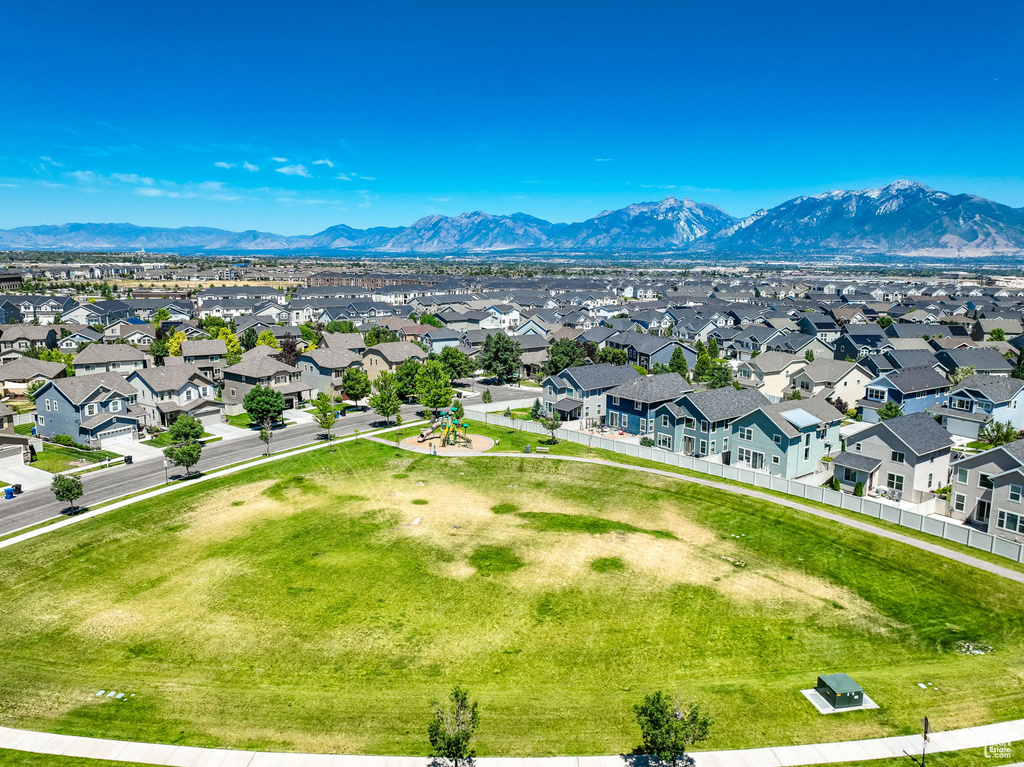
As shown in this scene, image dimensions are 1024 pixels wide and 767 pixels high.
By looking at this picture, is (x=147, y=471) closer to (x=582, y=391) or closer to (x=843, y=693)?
(x=582, y=391)

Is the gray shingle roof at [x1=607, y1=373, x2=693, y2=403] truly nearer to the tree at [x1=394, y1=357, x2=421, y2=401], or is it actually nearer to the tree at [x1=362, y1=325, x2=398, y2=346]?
the tree at [x1=394, y1=357, x2=421, y2=401]

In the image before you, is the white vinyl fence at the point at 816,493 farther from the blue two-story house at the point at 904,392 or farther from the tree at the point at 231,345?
the tree at the point at 231,345

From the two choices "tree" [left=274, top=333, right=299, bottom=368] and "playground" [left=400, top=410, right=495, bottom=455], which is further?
"tree" [left=274, top=333, right=299, bottom=368]

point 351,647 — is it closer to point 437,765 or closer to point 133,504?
point 437,765

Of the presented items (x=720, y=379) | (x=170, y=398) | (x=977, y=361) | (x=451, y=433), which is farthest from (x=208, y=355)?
(x=977, y=361)

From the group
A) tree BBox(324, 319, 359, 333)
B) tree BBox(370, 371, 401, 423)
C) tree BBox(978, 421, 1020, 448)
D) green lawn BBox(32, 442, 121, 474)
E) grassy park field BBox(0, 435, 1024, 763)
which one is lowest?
grassy park field BBox(0, 435, 1024, 763)

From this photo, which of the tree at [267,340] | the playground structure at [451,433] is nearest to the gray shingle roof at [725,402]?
the playground structure at [451,433]

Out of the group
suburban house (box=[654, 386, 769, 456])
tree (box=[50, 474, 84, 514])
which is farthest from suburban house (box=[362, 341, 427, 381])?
tree (box=[50, 474, 84, 514])
